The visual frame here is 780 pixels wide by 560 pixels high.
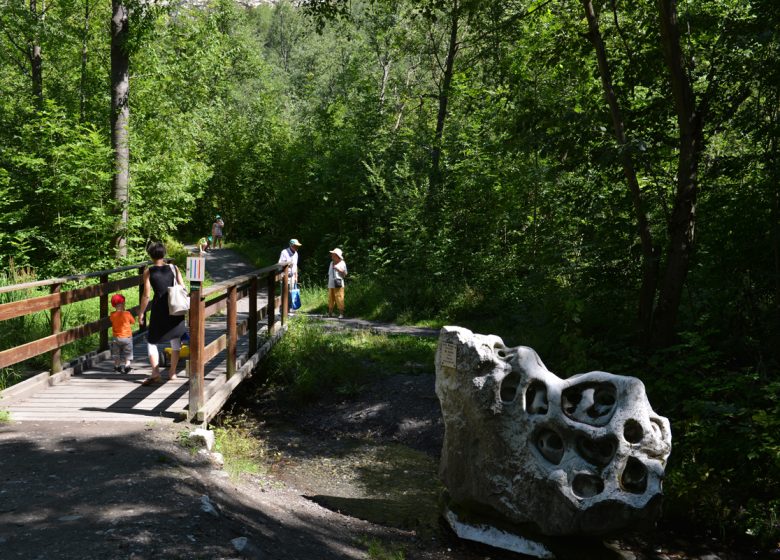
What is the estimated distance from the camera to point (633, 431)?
18.5 ft

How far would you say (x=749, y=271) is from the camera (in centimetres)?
880

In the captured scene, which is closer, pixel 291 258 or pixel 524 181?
pixel 291 258

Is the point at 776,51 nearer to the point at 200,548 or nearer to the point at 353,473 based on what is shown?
the point at 353,473

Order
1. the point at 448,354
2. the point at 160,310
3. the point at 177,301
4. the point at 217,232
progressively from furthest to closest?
the point at 217,232 → the point at 160,310 → the point at 177,301 → the point at 448,354

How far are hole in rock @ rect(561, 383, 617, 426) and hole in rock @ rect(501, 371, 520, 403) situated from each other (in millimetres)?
434

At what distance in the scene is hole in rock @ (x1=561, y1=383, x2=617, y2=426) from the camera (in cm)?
585

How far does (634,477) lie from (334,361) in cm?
622

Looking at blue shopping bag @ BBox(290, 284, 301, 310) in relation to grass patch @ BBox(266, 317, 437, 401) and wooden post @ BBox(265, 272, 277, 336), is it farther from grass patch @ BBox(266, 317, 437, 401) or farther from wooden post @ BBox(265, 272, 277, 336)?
wooden post @ BBox(265, 272, 277, 336)

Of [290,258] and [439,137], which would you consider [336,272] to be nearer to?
[290,258]

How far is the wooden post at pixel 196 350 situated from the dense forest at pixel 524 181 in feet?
15.4

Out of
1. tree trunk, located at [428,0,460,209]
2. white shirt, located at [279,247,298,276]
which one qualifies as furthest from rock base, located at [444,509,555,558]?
tree trunk, located at [428,0,460,209]

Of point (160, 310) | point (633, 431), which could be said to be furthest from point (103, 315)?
point (633, 431)

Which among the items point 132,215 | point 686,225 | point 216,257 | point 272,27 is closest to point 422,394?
point 686,225

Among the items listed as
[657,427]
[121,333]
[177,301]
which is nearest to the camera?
[657,427]
